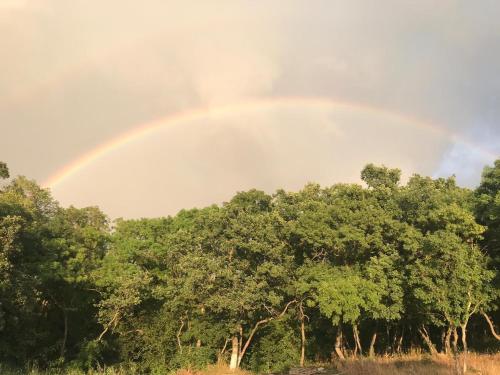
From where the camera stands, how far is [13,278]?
24.4 m

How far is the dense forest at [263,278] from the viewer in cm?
2372

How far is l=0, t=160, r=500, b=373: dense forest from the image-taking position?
23719 millimetres

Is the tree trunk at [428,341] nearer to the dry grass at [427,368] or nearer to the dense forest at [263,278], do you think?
the dense forest at [263,278]

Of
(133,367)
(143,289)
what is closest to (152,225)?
(143,289)

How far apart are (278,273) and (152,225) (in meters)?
19.8

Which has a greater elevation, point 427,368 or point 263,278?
point 263,278

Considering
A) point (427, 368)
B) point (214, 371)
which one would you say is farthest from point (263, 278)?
point (427, 368)

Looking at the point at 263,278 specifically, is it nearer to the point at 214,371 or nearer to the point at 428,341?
the point at 214,371

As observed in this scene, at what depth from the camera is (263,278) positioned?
2730cm

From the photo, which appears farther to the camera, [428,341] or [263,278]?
[428,341]

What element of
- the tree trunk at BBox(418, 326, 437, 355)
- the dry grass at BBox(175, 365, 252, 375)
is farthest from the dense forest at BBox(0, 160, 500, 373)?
the dry grass at BBox(175, 365, 252, 375)

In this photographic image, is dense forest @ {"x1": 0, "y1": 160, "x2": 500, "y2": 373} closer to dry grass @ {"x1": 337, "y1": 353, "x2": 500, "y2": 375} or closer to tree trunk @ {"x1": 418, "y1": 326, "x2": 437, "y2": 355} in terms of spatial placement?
tree trunk @ {"x1": 418, "y1": 326, "x2": 437, "y2": 355}

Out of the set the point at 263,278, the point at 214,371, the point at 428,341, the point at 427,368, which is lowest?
the point at 214,371

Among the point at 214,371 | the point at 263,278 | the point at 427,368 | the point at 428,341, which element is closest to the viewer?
the point at 427,368
